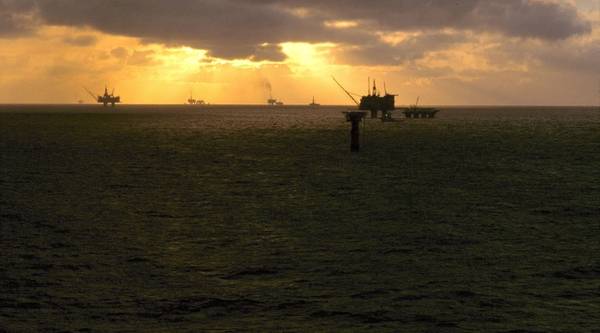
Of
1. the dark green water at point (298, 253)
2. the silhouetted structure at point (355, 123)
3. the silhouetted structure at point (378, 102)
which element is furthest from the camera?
the silhouetted structure at point (378, 102)

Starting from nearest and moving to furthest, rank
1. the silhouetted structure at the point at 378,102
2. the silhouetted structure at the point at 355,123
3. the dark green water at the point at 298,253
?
the dark green water at the point at 298,253 < the silhouetted structure at the point at 355,123 < the silhouetted structure at the point at 378,102

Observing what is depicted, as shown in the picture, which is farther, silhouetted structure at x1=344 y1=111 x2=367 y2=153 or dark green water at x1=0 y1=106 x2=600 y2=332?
silhouetted structure at x1=344 y1=111 x2=367 y2=153

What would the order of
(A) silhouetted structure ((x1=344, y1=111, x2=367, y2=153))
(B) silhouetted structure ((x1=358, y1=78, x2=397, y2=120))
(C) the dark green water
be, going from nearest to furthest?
1. (C) the dark green water
2. (A) silhouetted structure ((x1=344, y1=111, x2=367, y2=153))
3. (B) silhouetted structure ((x1=358, y1=78, x2=397, y2=120))

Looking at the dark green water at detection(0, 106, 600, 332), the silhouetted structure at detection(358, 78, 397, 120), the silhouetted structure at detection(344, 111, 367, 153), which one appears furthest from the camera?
the silhouetted structure at detection(358, 78, 397, 120)

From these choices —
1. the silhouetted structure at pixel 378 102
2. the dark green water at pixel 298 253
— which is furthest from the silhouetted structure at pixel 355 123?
the silhouetted structure at pixel 378 102

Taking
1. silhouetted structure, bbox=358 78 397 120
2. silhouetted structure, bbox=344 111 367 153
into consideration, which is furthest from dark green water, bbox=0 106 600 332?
silhouetted structure, bbox=358 78 397 120

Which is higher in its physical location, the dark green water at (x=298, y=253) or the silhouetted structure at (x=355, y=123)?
the silhouetted structure at (x=355, y=123)

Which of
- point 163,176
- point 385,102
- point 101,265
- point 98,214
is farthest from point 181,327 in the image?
point 385,102

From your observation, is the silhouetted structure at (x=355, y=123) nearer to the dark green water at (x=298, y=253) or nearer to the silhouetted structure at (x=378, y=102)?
the dark green water at (x=298, y=253)

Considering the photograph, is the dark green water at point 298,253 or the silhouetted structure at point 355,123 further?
the silhouetted structure at point 355,123

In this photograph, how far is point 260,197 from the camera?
2930 centimetres

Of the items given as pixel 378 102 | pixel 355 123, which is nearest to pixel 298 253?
pixel 355 123

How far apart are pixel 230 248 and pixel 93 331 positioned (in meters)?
7.30

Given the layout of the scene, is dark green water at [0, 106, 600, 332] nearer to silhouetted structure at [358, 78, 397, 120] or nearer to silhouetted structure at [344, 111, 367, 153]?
silhouetted structure at [344, 111, 367, 153]
